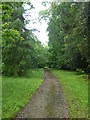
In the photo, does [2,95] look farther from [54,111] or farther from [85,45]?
[85,45]

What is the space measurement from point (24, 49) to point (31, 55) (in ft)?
3.38

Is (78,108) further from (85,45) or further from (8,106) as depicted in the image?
(85,45)

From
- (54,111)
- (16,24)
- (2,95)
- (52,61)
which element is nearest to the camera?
(54,111)

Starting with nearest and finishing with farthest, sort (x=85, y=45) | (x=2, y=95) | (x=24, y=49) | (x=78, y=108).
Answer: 1. (x=78, y=108)
2. (x=2, y=95)
3. (x=85, y=45)
4. (x=24, y=49)

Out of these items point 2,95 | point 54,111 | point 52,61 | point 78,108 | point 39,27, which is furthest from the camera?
point 52,61

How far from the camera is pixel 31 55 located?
16.7 meters

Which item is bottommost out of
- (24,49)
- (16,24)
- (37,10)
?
(24,49)

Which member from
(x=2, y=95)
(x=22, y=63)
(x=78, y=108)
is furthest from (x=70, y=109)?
(x=22, y=63)

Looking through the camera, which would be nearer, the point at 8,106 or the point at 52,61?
the point at 8,106

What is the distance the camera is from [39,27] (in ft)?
57.1

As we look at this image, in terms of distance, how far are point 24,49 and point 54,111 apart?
11136 mm

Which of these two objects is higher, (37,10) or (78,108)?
(37,10)

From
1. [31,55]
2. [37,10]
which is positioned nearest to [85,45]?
[31,55]

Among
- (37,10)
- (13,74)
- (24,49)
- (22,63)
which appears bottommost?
(13,74)
